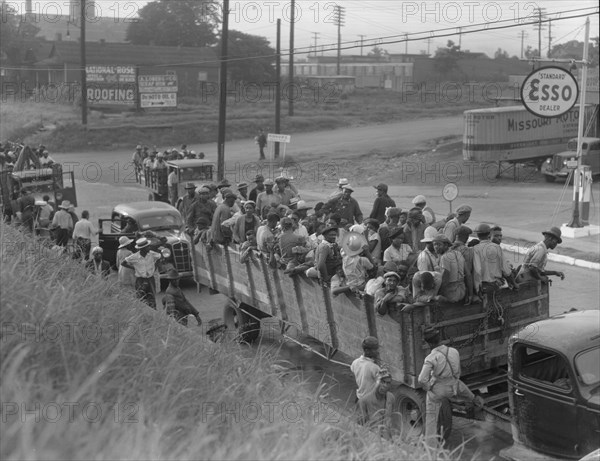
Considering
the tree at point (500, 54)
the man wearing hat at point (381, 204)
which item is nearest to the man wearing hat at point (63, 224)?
the man wearing hat at point (381, 204)

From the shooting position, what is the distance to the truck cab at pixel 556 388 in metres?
7.27

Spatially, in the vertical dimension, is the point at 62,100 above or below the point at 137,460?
above

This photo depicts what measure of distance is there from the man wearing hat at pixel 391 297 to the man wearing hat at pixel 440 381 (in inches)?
23.3

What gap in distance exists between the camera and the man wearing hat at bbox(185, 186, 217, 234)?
15.1m

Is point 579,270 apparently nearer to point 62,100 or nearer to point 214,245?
point 214,245

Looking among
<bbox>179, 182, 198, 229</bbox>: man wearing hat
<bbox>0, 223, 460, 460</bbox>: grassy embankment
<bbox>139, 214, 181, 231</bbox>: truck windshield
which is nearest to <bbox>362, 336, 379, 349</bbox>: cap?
<bbox>0, 223, 460, 460</bbox>: grassy embankment

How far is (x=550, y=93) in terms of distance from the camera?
70.2 ft

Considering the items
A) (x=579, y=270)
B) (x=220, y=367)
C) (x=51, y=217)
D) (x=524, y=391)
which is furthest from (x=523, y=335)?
(x=51, y=217)

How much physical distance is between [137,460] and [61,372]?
1325mm

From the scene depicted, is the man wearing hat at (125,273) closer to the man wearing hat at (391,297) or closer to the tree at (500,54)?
the man wearing hat at (391,297)

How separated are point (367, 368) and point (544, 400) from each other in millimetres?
1746

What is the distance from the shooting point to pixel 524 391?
25.5 ft

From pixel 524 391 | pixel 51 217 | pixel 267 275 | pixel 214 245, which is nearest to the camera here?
pixel 524 391

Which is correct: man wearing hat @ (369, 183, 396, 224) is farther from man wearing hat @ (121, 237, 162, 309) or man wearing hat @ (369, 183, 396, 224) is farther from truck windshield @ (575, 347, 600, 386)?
truck windshield @ (575, 347, 600, 386)
